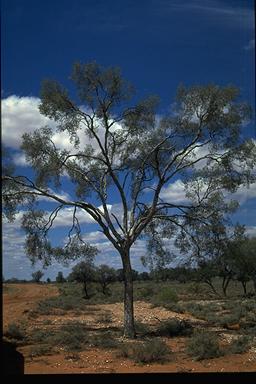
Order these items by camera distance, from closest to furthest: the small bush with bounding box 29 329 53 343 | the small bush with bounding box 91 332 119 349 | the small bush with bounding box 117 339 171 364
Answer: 1. the small bush with bounding box 117 339 171 364
2. the small bush with bounding box 91 332 119 349
3. the small bush with bounding box 29 329 53 343

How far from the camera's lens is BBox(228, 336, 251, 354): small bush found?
15747 mm

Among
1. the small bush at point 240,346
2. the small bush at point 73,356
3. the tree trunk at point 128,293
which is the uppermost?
the tree trunk at point 128,293

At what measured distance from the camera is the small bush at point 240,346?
15.7 meters

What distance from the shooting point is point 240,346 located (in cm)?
1636

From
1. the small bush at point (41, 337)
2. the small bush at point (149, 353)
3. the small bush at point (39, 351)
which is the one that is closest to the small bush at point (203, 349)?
the small bush at point (149, 353)

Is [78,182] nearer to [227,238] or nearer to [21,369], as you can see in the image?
[227,238]

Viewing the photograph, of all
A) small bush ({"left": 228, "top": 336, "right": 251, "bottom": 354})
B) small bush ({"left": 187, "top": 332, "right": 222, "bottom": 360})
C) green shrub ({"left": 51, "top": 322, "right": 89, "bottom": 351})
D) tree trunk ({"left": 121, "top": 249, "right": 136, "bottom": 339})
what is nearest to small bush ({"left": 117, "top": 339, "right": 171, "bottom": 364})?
small bush ({"left": 187, "top": 332, "right": 222, "bottom": 360})

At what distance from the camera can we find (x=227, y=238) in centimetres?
2034

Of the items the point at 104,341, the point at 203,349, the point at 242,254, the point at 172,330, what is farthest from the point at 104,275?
the point at 203,349

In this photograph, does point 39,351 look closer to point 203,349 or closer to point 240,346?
point 203,349

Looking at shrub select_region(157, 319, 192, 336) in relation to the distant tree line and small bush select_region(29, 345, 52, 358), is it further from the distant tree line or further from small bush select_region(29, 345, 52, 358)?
small bush select_region(29, 345, 52, 358)

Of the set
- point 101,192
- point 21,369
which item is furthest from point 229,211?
point 21,369

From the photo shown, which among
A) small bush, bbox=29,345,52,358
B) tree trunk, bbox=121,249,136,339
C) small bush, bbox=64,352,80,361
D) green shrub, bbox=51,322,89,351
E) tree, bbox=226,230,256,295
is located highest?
tree, bbox=226,230,256,295

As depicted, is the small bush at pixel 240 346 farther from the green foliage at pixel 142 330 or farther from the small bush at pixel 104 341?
the green foliage at pixel 142 330
